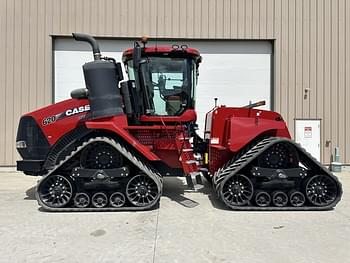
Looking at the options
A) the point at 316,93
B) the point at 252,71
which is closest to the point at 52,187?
the point at 252,71

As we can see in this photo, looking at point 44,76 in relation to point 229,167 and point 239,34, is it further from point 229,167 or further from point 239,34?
point 229,167

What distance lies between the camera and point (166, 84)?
24.5 feet

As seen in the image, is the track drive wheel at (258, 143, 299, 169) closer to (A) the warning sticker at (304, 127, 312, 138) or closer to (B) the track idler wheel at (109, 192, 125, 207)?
(B) the track idler wheel at (109, 192, 125, 207)

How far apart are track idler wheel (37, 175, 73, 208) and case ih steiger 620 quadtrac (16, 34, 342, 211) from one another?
17 millimetres

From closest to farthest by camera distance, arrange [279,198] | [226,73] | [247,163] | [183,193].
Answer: [247,163]
[279,198]
[183,193]
[226,73]

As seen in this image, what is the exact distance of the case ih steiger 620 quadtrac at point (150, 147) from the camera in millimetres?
→ 6738

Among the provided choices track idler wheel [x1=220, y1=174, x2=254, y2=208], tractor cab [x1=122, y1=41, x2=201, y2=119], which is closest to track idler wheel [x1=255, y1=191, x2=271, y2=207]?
track idler wheel [x1=220, y1=174, x2=254, y2=208]

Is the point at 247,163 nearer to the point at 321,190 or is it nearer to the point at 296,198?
the point at 296,198

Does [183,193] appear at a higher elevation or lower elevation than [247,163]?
lower

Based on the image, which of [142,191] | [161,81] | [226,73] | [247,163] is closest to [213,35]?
[226,73]

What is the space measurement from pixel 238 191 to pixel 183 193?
6.31 ft

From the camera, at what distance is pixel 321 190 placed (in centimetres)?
695

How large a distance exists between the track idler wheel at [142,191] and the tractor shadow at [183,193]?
73cm

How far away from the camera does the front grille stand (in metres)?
7.63
